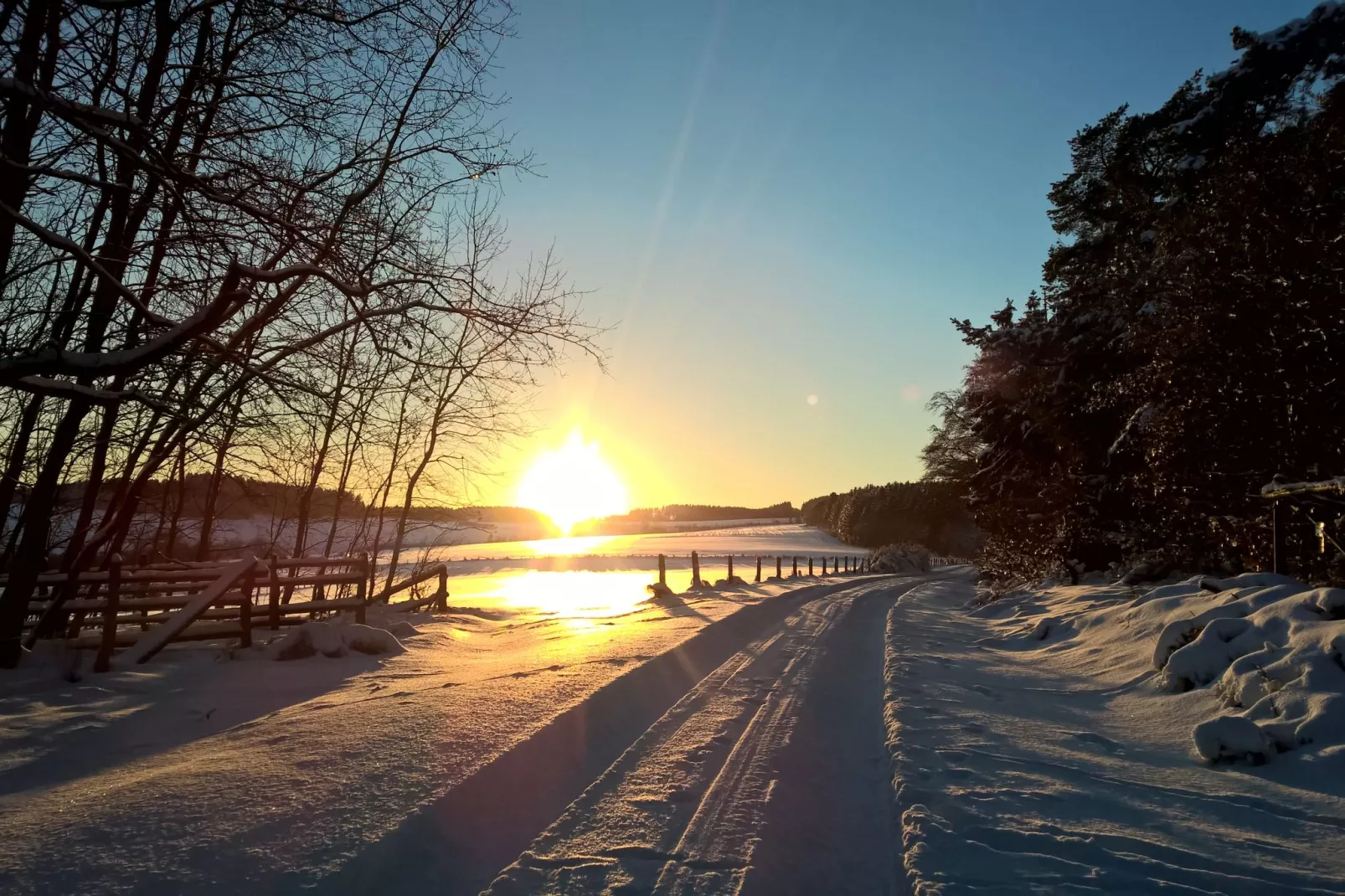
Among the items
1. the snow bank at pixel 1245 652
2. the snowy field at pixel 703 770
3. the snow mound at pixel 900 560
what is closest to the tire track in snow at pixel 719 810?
the snowy field at pixel 703 770

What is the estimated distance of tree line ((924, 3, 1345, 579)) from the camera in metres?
9.73

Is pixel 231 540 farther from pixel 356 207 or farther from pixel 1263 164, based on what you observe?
pixel 1263 164

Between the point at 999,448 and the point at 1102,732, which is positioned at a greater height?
the point at 999,448

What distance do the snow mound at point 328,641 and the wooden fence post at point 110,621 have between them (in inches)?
60.3

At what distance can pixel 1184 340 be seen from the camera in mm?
11258

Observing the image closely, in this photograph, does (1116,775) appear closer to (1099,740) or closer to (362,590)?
(1099,740)

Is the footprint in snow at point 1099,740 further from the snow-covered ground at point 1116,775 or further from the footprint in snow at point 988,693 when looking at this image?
the footprint in snow at point 988,693

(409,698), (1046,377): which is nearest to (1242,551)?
(1046,377)

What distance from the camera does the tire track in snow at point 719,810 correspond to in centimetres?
347

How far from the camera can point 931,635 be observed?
475 inches

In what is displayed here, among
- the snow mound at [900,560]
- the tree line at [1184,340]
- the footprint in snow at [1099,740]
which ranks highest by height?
the tree line at [1184,340]

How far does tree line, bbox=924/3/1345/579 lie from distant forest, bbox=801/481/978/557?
114 feet

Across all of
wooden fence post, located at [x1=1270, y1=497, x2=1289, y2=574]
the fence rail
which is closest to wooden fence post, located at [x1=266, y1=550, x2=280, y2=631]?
the fence rail

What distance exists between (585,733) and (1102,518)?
1524 cm
